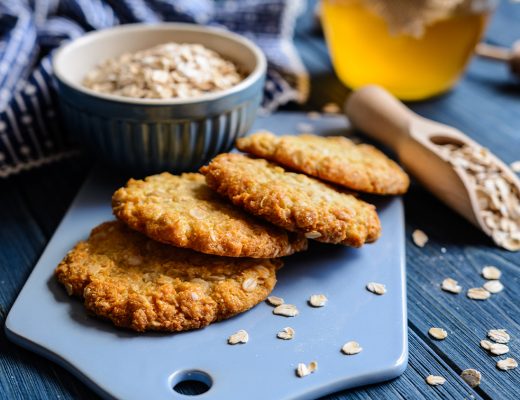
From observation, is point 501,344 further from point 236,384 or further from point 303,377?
point 236,384

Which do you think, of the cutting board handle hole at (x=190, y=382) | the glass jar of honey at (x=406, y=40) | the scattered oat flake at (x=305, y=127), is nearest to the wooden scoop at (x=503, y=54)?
the glass jar of honey at (x=406, y=40)

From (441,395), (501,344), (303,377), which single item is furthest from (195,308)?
(501,344)

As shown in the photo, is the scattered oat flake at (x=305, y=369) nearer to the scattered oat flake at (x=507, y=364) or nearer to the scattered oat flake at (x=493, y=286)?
the scattered oat flake at (x=507, y=364)

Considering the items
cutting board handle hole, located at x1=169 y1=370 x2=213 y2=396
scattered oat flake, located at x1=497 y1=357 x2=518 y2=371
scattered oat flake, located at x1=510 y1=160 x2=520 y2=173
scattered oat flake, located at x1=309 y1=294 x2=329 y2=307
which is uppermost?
scattered oat flake, located at x1=510 y1=160 x2=520 y2=173

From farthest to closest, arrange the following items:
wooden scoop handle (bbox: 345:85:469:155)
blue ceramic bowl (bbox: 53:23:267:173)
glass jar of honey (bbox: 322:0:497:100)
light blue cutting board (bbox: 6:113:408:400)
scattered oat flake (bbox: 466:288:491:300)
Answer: glass jar of honey (bbox: 322:0:497:100) → wooden scoop handle (bbox: 345:85:469:155) → blue ceramic bowl (bbox: 53:23:267:173) → scattered oat flake (bbox: 466:288:491:300) → light blue cutting board (bbox: 6:113:408:400)

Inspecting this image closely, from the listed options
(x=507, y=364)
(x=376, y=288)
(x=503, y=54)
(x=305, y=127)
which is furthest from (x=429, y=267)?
(x=503, y=54)

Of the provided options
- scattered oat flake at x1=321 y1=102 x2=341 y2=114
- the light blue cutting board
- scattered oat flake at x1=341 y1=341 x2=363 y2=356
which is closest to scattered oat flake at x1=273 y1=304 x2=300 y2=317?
the light blue cutting board

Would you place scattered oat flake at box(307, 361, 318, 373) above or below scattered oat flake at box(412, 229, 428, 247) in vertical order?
below

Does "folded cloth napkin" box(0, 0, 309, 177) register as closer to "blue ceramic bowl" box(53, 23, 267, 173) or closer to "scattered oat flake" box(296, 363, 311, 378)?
"blue ceramic bowl" box(53, 23, 267, 173)
